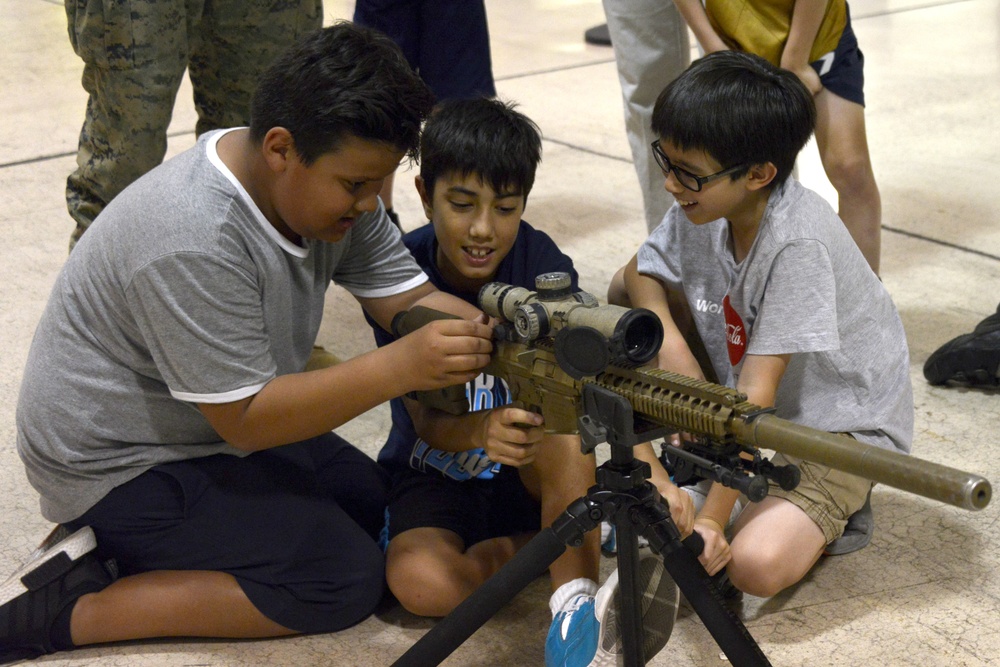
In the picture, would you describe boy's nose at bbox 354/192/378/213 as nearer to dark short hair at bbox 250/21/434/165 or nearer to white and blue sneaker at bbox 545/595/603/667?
dark short hair at bbox 250/21/434/165

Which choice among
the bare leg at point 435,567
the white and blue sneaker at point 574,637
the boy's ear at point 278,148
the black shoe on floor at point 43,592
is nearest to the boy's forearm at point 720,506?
the white and blue sneaker at point 574,637

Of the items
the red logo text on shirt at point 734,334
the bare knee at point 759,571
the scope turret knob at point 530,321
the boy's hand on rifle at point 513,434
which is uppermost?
the scope turret knob at point 530,321

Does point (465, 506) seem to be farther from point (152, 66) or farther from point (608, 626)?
point (152, 66)

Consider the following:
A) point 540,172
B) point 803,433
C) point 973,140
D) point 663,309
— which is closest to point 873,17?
point 973,140

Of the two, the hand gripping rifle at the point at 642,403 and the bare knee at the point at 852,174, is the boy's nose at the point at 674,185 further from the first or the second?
the bare knee at the point at 852,174

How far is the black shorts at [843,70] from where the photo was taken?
3059mm

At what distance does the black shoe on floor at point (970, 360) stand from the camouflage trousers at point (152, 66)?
2020 millimetres

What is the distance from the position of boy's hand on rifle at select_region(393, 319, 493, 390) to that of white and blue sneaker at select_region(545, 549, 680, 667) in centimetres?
45

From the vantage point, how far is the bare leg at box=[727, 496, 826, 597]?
2.16 meters

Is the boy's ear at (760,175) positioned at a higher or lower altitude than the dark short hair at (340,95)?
lower

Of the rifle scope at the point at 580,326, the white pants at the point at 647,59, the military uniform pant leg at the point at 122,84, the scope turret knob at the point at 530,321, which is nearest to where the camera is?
the rifle scope at the point at 580,326

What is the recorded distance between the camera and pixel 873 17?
25.4 ft

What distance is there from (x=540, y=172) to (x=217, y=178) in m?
3.06

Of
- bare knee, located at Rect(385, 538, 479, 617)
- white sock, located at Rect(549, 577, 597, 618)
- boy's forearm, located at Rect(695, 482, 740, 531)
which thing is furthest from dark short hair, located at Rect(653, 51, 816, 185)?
bare knee, located at Rect(385, 538, 479, 617)
